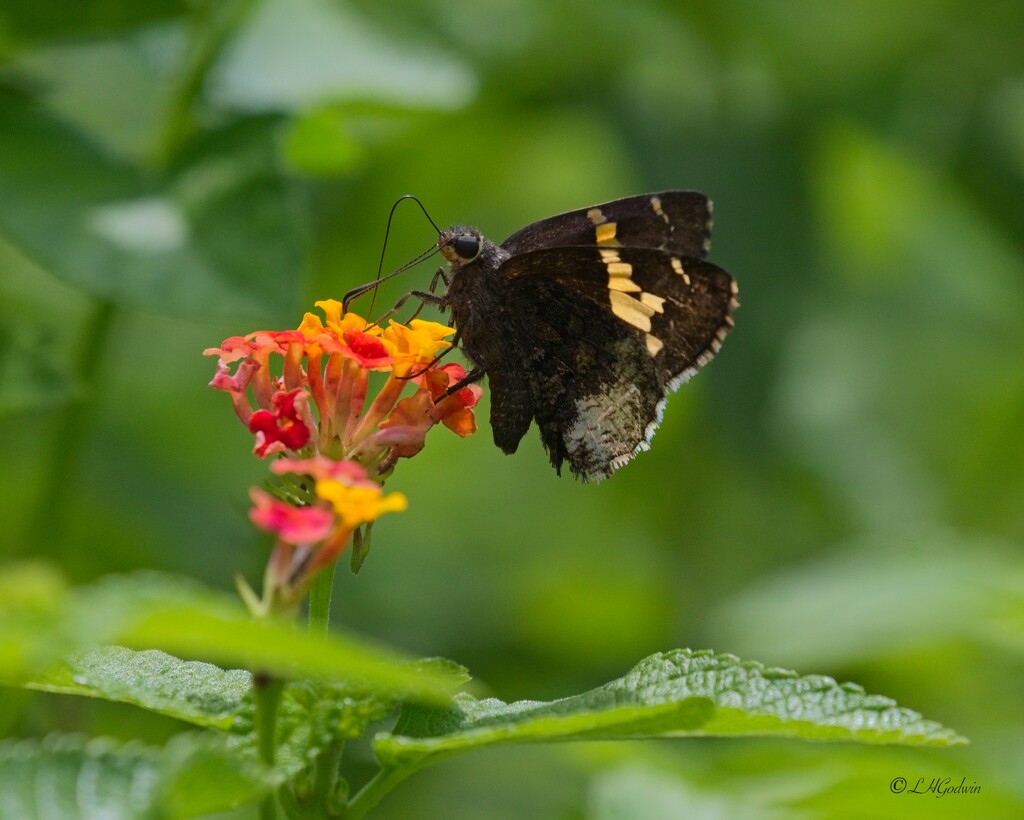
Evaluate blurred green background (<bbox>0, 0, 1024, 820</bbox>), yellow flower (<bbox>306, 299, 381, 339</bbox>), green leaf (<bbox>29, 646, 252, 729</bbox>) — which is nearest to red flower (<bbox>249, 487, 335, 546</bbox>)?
green leaf (<bbox>29, 646, 252, 729</bbox>)

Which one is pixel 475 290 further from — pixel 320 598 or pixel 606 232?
pixel 320 598

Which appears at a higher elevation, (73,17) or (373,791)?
(73,17)

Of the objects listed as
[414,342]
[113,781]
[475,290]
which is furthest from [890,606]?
[113,781]

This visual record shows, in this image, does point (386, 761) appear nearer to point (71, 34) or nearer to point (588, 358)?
point (588, 358)

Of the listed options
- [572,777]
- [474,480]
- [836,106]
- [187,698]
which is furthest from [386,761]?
[474,480]

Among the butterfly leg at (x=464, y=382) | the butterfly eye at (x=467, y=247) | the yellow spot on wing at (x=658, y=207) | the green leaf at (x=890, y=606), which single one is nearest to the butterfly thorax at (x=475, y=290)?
the butterfly eye at (x=467, y=247)
